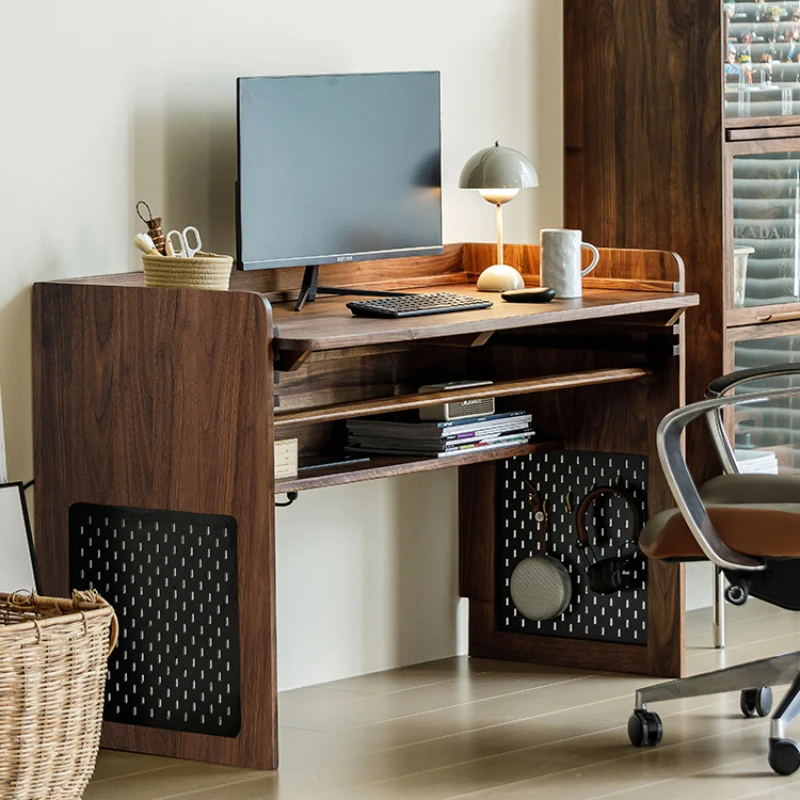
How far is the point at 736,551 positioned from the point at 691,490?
0.14m

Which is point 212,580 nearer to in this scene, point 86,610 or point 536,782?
point 86,610

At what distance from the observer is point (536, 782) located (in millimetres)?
3072

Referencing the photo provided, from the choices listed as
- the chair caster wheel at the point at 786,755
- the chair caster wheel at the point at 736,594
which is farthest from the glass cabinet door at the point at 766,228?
the chair caster wheel at the point at 786,755

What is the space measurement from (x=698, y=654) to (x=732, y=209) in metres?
1.03

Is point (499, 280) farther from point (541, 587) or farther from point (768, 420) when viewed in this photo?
point (768, 420)

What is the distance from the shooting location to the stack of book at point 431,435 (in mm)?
3537

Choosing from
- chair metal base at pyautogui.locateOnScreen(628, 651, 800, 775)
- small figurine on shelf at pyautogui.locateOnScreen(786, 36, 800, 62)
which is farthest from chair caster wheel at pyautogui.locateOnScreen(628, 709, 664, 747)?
small figurine on shelf at pyautogui.locateOnScreen(786, 36, 800, 62)

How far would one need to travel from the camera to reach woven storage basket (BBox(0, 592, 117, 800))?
2.77 m

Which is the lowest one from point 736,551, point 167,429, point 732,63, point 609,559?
point 609,559

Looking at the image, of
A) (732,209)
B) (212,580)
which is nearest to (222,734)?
(212,580)

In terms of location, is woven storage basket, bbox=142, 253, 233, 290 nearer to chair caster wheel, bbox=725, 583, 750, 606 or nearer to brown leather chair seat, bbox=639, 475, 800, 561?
brown leather chair seat, bbox=639, 475, 800, 561

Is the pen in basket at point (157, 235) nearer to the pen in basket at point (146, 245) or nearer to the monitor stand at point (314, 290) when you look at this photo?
the pen in basket at point (146, 245)

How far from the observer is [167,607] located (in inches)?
127

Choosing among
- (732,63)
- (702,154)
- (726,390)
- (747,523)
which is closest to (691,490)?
(747,523)
